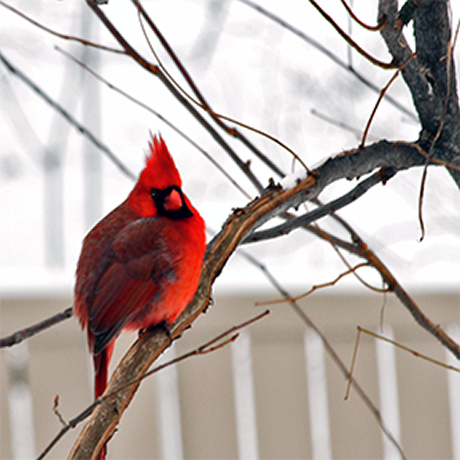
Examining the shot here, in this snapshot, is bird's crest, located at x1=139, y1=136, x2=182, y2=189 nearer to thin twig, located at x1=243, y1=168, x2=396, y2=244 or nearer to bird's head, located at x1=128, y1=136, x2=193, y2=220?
bird's head, located at x1=128, y1=136, x2=193, y2=220

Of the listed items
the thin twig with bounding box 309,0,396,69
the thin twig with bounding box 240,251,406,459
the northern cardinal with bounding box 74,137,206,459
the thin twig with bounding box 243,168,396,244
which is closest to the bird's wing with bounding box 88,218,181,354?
the northern cardinal with bounding box 74,137,206,459

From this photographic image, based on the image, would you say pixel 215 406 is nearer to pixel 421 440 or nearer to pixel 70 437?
pixel 70 437

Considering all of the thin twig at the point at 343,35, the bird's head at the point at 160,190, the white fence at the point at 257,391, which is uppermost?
the thin twig at the point at 343,35

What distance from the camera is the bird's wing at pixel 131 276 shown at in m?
0.94

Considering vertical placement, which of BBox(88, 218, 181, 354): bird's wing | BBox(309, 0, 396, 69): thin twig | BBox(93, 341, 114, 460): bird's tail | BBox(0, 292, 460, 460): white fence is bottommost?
BBox(0, 292, 460, 460): white fence

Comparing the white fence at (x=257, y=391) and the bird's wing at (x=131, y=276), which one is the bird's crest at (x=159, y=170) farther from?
the white fence at (x=257, y=391)

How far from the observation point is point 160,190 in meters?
1.02

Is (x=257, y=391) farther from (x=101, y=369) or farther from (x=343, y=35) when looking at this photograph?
(x=343, y=35)

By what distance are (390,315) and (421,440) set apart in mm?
414

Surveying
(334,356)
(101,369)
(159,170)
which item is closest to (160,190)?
(159,170)

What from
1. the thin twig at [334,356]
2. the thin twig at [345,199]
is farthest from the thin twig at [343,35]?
the thin twig at [334,356]

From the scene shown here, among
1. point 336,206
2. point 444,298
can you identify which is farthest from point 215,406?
point 336,206

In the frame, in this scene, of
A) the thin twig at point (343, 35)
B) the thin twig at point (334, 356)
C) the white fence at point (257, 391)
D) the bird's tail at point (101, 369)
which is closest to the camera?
the thin twig at point (343, 35)

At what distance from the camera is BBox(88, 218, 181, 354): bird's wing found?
94 centimetres
